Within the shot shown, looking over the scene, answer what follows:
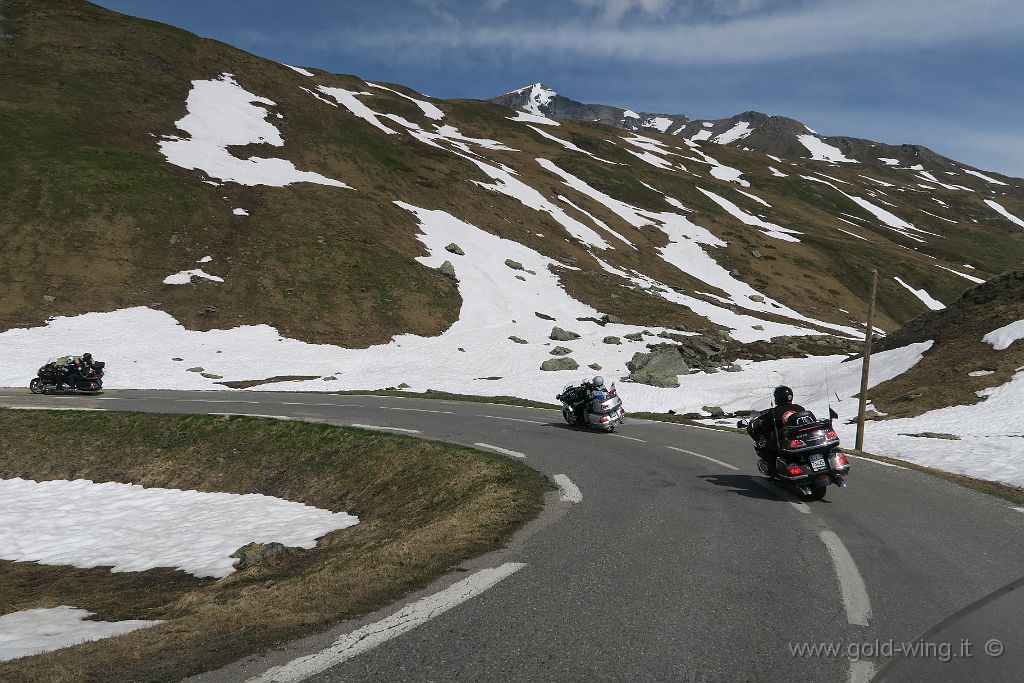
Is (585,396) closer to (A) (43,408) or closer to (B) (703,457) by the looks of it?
(B) (703,457)

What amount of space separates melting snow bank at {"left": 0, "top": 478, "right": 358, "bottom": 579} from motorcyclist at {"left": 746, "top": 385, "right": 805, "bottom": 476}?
7759 millimetres

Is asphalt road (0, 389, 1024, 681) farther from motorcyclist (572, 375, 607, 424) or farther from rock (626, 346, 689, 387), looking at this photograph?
rock (626, 346, 689, 387)

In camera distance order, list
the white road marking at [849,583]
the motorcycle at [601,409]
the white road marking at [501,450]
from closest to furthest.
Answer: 1. the white road marking at [849,583]
2. the white road marking at [501,450]
3. the motorcycle at [601,409]

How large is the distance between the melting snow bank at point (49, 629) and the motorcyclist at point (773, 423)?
923 cm

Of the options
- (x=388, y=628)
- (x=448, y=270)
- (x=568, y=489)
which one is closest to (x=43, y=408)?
(x=568, y=489)

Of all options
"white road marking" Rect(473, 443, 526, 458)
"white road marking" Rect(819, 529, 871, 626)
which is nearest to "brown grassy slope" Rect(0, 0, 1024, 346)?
"white road marking" Rect(473, 443, 526, 458)

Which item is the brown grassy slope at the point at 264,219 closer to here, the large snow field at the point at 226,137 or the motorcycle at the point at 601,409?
the large snow field at the point at 226,137

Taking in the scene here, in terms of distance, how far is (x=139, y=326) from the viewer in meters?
39.7

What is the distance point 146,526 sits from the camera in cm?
1348

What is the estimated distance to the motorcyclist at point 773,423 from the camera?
1057cm

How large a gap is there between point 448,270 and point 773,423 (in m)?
45.3

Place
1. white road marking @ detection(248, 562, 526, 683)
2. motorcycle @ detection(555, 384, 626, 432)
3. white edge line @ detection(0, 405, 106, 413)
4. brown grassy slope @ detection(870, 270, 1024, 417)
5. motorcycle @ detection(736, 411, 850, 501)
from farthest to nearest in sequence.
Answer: brown grassy slope @ detection(870, 270, 1024, 417) < white edge line @ detection(0, 405, 106, 413) < motorcycle @ detection(555, 384, 626, 432) < motorcycle @ detection(736, 411, 850, 501) < white road marking @ detection(248, 562, 526, 683)

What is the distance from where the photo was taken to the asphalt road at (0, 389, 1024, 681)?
13.5ft

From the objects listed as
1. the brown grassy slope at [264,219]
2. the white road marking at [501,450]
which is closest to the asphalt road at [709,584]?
the white road marking at [501,450]
